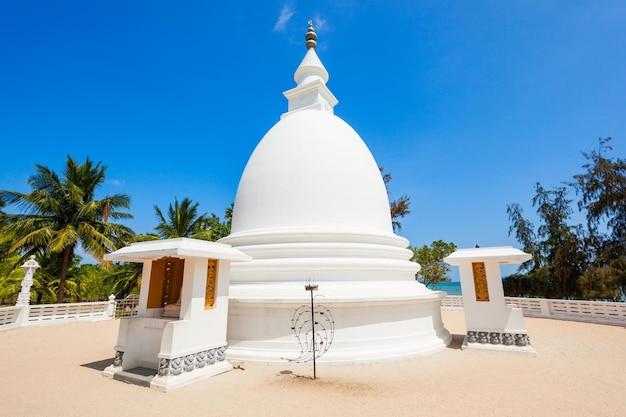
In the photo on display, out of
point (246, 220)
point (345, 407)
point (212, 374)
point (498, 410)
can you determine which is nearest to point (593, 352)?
point (498, 410)

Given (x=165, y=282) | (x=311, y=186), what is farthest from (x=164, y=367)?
(x=311, y=186)

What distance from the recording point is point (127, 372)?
21.7ft

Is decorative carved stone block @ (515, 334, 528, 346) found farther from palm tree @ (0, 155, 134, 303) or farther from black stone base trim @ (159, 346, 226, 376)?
palm tree @ (0, 155, 134, 303)

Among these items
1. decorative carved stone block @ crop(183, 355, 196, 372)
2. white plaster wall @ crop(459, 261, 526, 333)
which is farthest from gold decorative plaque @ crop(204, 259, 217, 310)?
white plaster wall @ crop(459, 261, 526, 333)

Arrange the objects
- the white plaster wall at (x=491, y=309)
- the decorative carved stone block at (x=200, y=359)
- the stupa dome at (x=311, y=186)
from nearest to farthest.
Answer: the decorative carved stone block at (x=200, y=359), the white plaster wall at (x=491, y=309), the stupa dome at (x=311, y=186)

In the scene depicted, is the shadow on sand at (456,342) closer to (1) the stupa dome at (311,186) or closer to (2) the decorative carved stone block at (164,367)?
(1) the stupa dome at (311,186)

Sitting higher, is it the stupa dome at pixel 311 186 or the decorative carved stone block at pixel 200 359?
the stupa dome at pixel 311 186

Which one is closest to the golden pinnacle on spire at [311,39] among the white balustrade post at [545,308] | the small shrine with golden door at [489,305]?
the small shrine with golden door at [489,305]

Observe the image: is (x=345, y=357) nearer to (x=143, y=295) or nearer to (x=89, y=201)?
(x=143, y=295)

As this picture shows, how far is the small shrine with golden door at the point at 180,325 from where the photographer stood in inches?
244

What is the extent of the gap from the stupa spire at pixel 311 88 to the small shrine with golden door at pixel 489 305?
8.18 m

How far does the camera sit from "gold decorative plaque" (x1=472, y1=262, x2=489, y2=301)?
30.6 ft

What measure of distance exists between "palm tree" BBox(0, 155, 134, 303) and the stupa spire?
13.6m

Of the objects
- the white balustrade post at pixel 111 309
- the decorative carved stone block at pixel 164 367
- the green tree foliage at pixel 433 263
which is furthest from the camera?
the green tree foliage at pixel 433 263
